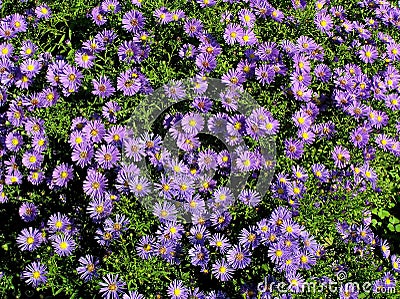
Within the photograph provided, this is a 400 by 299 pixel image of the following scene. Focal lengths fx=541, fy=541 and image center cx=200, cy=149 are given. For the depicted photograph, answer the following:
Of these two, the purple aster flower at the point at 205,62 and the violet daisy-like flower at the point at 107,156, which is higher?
the purple aster flower at the point at 205,62

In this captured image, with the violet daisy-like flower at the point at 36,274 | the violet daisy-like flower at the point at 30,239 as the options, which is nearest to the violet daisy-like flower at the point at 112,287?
the violet daisy-like flower at the point at 36,274

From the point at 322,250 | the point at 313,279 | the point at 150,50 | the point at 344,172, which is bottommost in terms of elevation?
the point at 313,279

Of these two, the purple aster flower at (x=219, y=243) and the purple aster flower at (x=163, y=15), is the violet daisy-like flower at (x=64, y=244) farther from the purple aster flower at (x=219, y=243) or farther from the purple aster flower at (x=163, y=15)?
the purple aster flower at (x=163, y=15)

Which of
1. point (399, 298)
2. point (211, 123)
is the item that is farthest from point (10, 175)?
point (399, 298)

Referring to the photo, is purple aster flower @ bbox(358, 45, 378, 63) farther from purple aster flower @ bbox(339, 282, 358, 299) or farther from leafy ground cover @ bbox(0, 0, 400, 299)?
purple aster flower @ bbox(339, 282, 358, 299)

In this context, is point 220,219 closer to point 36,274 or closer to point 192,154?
point 192,154

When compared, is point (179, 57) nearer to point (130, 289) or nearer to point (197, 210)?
point (197, 210)

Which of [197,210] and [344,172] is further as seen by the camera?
[344,172]

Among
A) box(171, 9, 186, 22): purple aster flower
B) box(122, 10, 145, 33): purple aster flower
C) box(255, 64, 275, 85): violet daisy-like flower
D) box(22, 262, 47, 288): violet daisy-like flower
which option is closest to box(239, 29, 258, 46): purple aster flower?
box(255, 64, 275, 85): violet daisy-like flower
